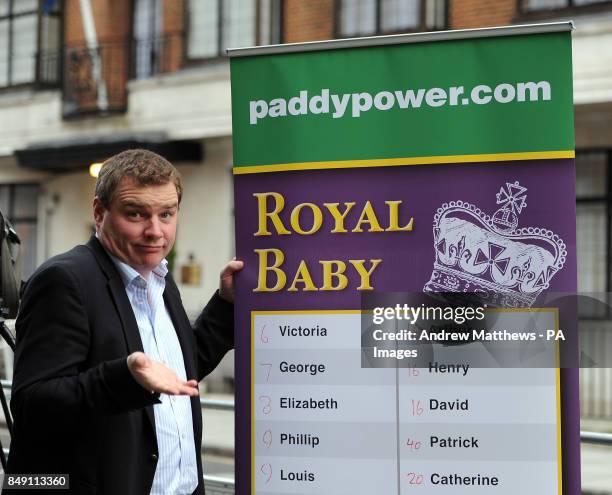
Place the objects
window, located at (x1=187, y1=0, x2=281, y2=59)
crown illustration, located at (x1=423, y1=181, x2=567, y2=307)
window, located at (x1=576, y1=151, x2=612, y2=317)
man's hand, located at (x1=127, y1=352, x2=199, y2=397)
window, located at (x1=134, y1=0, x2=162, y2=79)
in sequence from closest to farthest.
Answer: man's hand, located at (x1=127, y1=352, x2=199, y2=397), crown illustration, located at (x1=423, y1=181, x2=567, y2=307), window, located at (x1=576, y1=151, x2=612, y2=317), window, located at (x1=187, y1=0, x2=281, y2=59), window, located at (x1=134, y1=0, x2=162, y2=79)

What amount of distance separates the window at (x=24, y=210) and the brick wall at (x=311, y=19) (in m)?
6.70

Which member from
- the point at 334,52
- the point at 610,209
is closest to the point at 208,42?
the point at 610,209

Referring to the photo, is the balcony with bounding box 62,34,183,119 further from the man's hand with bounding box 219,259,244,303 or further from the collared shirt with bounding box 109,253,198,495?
the collared shirt with bounding box 109,253,198,495

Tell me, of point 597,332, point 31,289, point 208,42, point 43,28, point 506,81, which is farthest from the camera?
point 43,28

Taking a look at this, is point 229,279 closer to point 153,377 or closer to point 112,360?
point 112,360

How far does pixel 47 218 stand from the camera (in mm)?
21312

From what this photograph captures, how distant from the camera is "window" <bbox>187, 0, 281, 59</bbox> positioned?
17.9 m

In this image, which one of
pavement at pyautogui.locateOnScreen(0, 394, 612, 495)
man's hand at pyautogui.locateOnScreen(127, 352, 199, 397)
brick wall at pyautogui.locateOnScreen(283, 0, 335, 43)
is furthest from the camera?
brick wall at pyautogui.locateOnScreen(283, 0, 335, 43)

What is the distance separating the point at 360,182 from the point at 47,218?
1838cm

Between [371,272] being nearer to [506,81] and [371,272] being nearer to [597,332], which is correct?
[506,81]

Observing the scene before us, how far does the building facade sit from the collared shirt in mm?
11027

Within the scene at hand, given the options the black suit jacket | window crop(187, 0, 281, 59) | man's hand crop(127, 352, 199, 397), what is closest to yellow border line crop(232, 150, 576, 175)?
the black suit jacket

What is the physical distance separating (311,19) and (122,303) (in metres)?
14.5

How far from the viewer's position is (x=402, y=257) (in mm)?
3545
